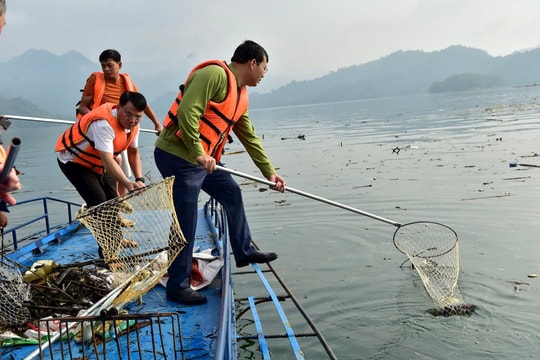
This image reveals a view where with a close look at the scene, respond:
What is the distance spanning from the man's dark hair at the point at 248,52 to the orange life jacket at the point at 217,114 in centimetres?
15

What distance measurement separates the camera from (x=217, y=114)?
4402mm

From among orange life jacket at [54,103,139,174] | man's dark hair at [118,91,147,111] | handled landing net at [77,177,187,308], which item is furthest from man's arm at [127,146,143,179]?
handled landing net at [77,177,187,308]

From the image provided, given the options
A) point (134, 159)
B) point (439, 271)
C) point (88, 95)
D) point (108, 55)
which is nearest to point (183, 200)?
point (134, 159)

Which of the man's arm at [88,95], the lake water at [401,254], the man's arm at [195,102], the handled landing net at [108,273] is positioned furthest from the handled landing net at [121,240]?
the man's arm at [88,95]

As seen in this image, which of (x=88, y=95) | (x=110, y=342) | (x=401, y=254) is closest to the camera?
(x=110, y=342)

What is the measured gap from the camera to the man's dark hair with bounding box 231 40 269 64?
436cm

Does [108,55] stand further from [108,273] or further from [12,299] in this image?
[12,299]

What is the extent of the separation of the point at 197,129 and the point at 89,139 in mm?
1627

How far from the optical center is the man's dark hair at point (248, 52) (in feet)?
14.3

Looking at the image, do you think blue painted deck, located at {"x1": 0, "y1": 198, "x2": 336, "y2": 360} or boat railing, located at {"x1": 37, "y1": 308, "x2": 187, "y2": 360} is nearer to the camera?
blue painted deck, located at {"x1": 0, "y1": 198, "x2": 336, "y2": 360}

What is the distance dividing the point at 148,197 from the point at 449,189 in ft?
35.1

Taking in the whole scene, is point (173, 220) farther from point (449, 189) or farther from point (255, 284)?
point (449, 189)

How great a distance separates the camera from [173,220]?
4.17 metres

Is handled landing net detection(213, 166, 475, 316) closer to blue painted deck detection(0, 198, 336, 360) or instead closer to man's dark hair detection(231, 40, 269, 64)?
man's dark hair detection(231, 40, 269, 64)
